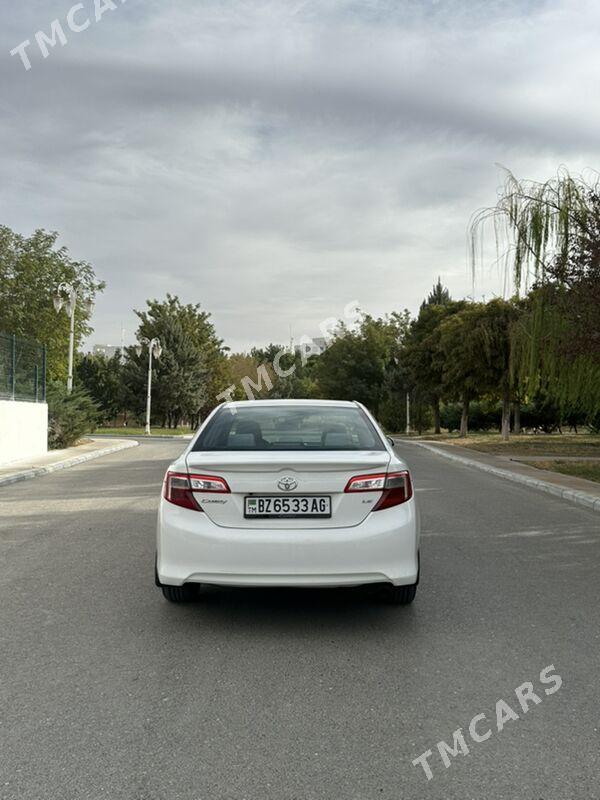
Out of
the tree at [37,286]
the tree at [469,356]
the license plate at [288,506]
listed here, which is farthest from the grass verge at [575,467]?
the tree at [37,286]

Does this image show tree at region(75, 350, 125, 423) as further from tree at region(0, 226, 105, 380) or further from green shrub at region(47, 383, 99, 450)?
green shrub at region(47, 383, 99, 450)

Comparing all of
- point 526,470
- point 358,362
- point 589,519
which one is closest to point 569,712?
point 589,519

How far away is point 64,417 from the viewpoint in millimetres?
26656

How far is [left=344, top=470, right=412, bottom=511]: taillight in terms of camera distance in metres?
5.08

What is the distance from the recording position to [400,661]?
178 inches

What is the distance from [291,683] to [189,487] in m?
1.49

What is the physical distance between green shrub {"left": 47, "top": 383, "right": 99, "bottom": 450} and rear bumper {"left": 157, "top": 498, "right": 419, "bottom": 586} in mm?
22332

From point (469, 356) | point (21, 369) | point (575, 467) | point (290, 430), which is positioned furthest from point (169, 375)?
point (290, 430)

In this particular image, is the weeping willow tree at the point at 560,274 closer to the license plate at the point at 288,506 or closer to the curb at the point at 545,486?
the curb at the point at 545,486

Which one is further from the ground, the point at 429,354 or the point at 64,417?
the point at 429,354

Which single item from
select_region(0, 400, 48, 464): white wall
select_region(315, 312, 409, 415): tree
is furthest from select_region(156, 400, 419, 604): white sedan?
select_region(315, 312, 409, 415): tree

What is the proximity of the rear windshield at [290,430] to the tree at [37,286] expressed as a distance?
111ft

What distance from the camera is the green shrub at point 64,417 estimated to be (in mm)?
26391

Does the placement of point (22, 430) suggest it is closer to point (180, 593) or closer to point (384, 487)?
point (180, 593)
